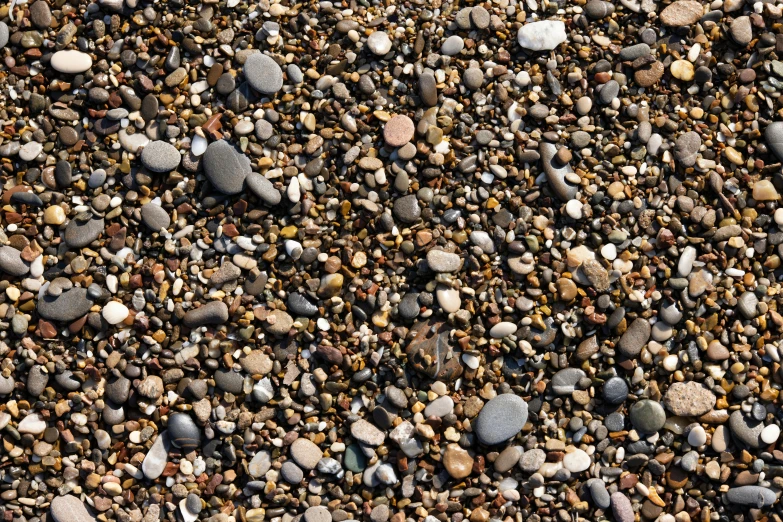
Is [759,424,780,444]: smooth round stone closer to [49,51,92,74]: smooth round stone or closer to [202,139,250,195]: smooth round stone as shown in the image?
[202,139,250,195]: smooth round stone

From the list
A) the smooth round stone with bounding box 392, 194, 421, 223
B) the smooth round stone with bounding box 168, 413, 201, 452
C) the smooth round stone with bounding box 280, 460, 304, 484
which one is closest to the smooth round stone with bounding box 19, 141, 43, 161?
the smooth round stone with bounding box 168, 413, 201, 452

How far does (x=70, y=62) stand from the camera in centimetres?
243

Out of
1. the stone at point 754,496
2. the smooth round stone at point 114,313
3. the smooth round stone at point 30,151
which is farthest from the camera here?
the smooth round stone at point 30,151

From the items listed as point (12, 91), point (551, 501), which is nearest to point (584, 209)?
point (551, 501)

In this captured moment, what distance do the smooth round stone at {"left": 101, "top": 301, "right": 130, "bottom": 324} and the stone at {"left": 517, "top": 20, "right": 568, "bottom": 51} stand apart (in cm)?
162

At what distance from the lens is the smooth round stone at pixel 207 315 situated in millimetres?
2252

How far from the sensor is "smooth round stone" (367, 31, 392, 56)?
7.95ft

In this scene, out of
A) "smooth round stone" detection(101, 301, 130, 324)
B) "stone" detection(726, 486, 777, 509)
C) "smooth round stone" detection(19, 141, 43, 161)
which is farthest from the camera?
"smooth round stone" detection(19, 141, 43, 161)

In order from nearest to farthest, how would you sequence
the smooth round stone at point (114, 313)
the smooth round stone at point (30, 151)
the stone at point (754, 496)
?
the stone at point (754, 496) < the smooth round stone at point (114, 313) < the smooth round stone at point (30, 151)

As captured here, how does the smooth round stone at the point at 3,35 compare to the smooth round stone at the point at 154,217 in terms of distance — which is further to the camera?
the smooth round stone at the point at 3,35

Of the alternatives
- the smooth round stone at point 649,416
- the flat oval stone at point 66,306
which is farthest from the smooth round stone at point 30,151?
the smooth round stone at point 649,416

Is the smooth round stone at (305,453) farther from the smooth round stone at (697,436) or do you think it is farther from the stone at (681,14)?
the stone at (681,14)

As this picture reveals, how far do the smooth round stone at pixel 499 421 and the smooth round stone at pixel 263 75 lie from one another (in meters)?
1.29

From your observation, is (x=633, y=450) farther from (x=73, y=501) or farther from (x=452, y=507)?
(x=73, y=501)
